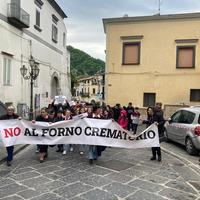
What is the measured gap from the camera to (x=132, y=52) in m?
23.9

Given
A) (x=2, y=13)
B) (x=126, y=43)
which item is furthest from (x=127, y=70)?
(x=2, y=13)

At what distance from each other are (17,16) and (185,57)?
39.2 ft

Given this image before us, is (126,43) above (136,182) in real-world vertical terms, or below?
above

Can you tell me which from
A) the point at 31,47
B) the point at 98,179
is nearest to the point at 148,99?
the point at 31,47

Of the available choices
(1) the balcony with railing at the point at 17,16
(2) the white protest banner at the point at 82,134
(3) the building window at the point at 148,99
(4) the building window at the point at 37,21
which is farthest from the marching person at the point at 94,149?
(4) the building window at the point at 37,21

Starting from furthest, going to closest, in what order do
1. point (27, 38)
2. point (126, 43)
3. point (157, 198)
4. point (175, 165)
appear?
point (126, 43)
point (27, 38)
point (175, 165)
point (157, 198)

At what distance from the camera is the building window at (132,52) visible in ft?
78.3

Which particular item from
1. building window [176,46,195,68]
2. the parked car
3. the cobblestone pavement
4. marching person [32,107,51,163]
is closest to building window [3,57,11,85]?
the cobblestone pavement

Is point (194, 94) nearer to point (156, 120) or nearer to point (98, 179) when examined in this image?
point (156, 120)

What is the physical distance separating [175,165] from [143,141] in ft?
3.55

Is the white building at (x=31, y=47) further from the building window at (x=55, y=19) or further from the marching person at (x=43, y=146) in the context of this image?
the marching person at (x=43, y=146)

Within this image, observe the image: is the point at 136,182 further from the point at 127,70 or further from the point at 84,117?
the point at 127,70

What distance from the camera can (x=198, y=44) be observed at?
22875 millimetres

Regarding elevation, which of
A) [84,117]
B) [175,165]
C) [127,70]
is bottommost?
[175,165]
